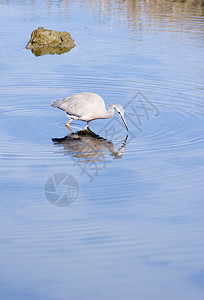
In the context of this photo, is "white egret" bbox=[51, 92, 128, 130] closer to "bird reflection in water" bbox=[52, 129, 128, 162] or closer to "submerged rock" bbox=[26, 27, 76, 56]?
"bird reflection in water" bbox=[52, 129, 128, 162]

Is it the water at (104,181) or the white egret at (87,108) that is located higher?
the white egret at (87,108)

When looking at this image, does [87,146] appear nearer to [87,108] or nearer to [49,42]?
[87,108]

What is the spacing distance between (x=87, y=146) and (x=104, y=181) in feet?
7.34

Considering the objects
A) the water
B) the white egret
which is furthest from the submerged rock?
the white egret

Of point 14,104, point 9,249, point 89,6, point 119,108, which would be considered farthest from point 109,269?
point 89,6

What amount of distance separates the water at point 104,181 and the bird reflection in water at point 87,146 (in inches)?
1.0

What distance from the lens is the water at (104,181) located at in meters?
6.70

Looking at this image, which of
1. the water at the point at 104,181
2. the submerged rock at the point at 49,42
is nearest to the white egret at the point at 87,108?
the water at the point at 104,181

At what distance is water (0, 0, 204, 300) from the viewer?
22.0 ft

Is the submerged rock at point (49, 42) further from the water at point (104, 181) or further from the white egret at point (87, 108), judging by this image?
the white egret at point (87, 108)

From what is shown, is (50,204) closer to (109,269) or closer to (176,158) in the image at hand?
(109,269)

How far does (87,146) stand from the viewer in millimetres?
11711

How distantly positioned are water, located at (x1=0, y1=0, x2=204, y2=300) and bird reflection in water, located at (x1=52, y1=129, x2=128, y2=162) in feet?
0.09

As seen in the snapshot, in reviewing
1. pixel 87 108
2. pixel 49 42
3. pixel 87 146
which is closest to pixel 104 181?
pixel 87 146
